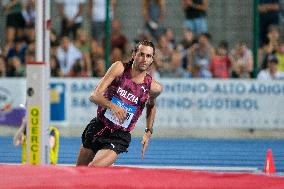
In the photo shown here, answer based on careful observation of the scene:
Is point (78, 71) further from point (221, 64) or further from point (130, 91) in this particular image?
point (130, 91)

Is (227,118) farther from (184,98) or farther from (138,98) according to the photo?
(138,98)

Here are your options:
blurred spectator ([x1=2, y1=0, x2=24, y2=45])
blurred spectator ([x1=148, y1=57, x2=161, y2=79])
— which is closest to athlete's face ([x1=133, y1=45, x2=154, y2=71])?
blurred spectator ([x1=148, y1=57, x2=161, y2=79])

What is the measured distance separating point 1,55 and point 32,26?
1.02m

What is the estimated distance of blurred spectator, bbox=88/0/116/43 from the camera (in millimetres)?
20031

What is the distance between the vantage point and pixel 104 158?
31.6ft

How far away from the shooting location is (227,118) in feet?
64.0

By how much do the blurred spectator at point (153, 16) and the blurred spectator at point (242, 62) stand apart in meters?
1.71

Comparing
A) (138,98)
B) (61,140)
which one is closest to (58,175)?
(138,98)

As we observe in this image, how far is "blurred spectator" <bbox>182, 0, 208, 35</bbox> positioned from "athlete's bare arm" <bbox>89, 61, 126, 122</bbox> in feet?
34.0

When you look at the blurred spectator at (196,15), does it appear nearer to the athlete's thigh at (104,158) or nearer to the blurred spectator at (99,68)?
the blurred spectator at (99,68)

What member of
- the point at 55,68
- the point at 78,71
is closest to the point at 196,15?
the point at 78,71

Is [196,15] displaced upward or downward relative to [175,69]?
upward

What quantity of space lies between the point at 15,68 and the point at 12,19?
45.8 inches

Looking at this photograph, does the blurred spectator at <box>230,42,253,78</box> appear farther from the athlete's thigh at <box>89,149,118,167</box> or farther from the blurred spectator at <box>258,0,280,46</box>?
the athlete's thigh at <box>89,149,118,167</box>
